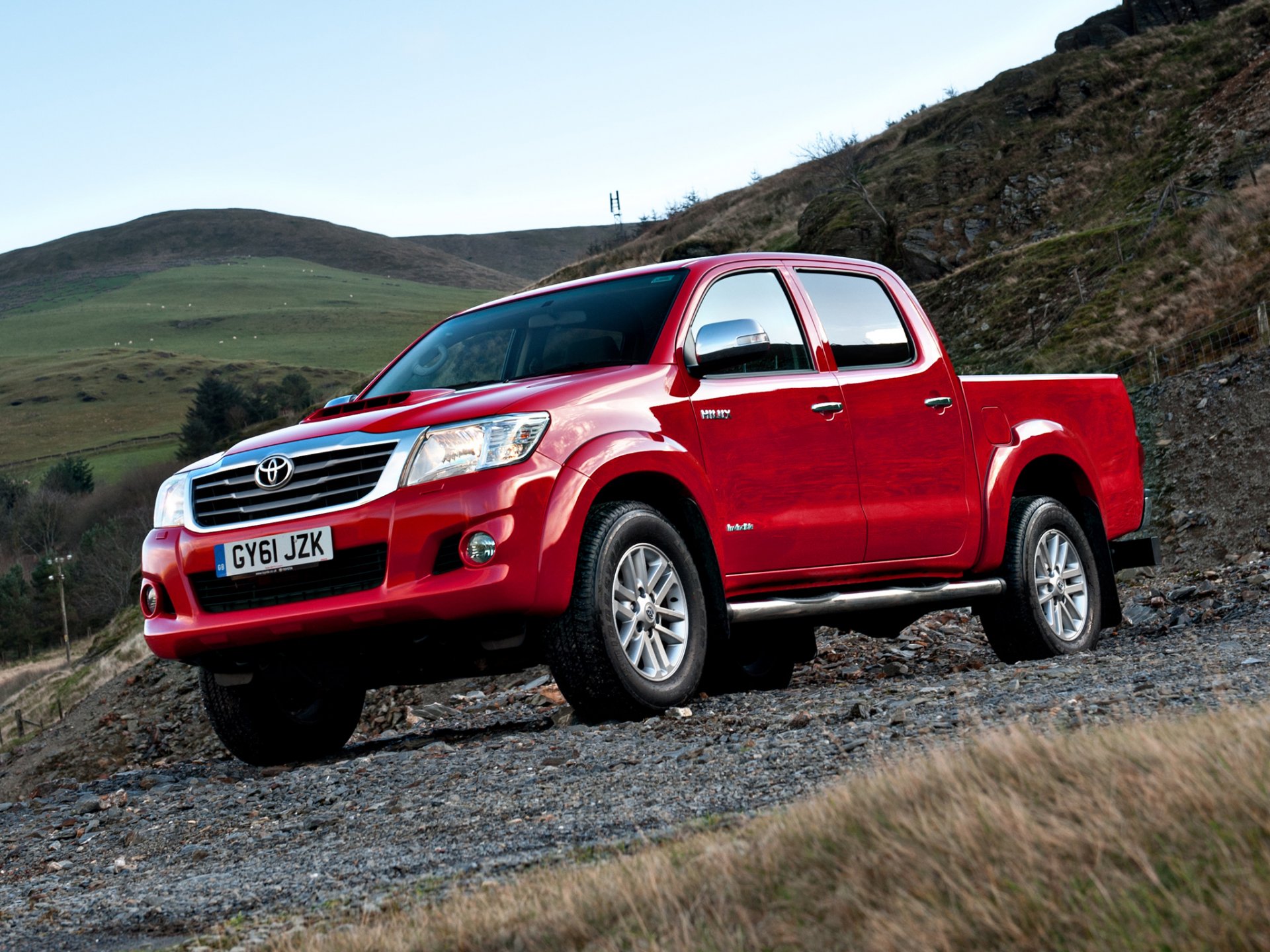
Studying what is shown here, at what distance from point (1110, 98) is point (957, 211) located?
288 inches

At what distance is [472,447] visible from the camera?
18.1 feet

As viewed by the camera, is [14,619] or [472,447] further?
[14,619]

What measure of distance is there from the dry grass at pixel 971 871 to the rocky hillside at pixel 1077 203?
21288 millimetres

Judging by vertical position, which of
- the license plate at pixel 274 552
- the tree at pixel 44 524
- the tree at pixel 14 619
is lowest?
the tree at pixel 14 619

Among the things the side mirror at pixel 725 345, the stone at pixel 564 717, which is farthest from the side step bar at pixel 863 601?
the side mirror at pixel 725 345

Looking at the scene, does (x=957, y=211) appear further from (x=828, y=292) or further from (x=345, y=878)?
(x=345, y=878)

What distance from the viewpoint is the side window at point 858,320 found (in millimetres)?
7172

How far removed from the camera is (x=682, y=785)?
4.52m

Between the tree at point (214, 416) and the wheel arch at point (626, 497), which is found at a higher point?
the wheel arch at point (626, 497)

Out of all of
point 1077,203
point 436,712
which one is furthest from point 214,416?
point 436,712

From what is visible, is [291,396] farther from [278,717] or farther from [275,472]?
[275,472]

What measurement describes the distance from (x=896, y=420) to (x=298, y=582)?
10.2 ft

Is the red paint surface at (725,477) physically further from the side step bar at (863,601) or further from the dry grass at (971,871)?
the dry grass at (971,871)

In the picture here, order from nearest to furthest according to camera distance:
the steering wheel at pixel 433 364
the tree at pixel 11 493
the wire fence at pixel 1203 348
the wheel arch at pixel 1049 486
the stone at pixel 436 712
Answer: the steering wheel at pixel 433 364 < the wheel arch at pixel 1049 486 < the stone at pixel 436 712 < the wire fence at pixel 1203 348 < the tree at pixel 11 493
